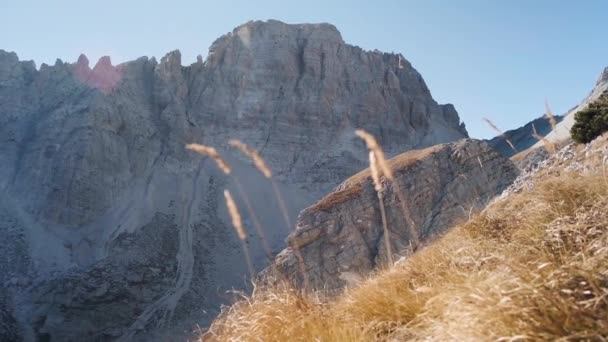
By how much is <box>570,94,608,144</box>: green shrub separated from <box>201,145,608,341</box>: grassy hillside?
8781 mm

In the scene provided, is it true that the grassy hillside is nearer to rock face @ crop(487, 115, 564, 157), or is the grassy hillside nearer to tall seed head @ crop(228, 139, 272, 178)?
tall seed head @ crop(228, 139, 272, 178)

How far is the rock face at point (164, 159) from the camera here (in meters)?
51.5

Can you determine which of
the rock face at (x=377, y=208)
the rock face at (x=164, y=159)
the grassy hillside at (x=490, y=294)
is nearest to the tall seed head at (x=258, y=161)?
the grassy hillside at (x=490, y=294)

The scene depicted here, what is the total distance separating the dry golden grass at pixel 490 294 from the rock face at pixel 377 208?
18469mm

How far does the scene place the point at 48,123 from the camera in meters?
70.3

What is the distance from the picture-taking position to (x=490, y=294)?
2.54m

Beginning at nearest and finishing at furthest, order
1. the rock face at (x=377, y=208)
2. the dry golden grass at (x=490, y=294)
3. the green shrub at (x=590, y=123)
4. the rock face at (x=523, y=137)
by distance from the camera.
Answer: the dry golden grass at (x=490, y=294)
the green shrub at (x=590, y=123)
the rock face at (x=377, y=208)
the rock face at (x=523, y=137)

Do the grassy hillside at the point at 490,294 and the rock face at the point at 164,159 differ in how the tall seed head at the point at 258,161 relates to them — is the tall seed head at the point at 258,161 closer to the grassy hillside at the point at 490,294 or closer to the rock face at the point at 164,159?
the grassy hillside at the point at 490,294

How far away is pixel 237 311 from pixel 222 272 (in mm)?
53942

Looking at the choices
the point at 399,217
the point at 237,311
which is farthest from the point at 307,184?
the point at 237,311

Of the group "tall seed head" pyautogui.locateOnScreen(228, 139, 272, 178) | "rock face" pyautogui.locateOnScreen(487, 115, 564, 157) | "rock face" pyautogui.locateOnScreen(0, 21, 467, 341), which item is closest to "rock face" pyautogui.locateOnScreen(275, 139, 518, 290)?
"tall seed head" pyautogui.locateOnScreen(228, 139, 272, 178)

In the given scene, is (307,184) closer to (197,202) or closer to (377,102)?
(197,202)

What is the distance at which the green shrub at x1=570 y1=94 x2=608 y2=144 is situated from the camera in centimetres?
1314

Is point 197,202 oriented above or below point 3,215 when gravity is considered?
below
